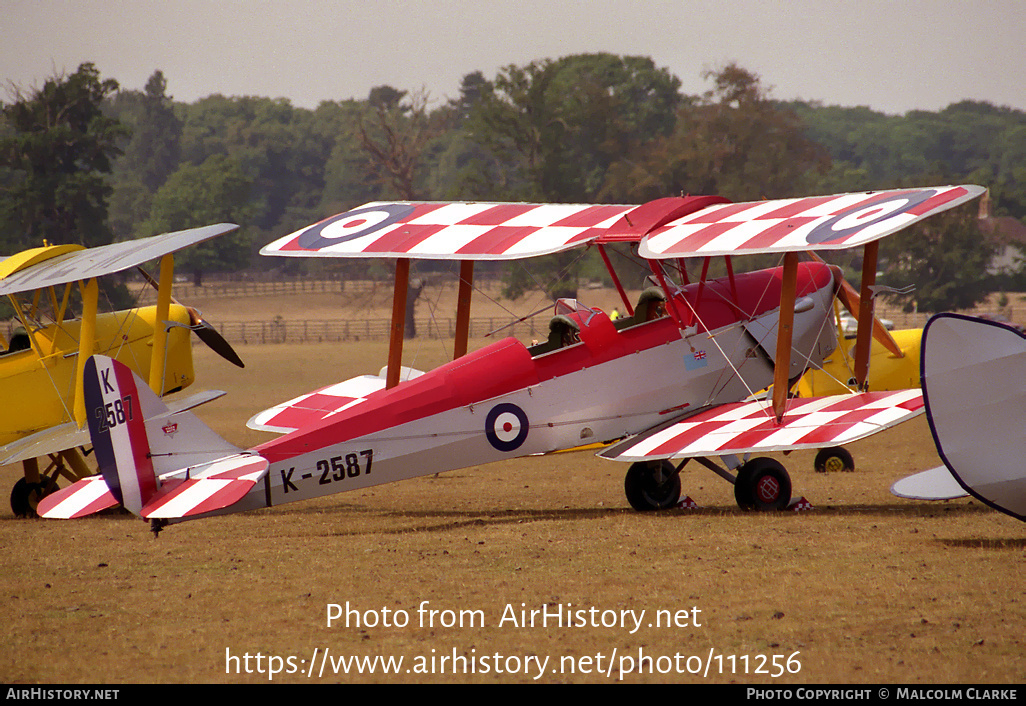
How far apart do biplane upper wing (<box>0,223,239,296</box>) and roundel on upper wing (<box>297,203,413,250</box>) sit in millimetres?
883

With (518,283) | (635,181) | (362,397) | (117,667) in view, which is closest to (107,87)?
(518,283)

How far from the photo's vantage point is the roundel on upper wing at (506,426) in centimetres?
1054

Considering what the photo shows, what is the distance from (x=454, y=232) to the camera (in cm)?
1259

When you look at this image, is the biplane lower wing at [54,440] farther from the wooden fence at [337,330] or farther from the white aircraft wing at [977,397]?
the wooden fence at [337,330]

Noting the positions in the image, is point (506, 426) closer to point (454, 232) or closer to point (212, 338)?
point (454, 232)

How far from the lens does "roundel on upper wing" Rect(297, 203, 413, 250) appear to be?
502 inches

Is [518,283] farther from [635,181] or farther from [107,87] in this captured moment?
[107,87]

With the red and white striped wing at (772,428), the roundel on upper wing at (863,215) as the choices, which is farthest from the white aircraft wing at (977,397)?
the roundel on upper wing at (863,215)

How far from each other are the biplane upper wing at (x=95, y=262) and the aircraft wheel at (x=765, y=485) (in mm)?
5635

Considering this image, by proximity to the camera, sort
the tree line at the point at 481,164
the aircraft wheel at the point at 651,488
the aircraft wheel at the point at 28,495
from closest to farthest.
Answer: the aircraft wheel at the point at 651,488, the aircraft wheel at the point at 28,495, the tree line at the point at 481,164

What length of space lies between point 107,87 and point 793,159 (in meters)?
35.9

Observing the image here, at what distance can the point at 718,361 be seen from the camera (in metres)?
11.5

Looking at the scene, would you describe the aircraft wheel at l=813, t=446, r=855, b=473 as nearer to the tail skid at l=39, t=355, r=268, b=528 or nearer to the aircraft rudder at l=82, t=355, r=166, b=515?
the tail skid at l=39, t=355, r=268, b=528

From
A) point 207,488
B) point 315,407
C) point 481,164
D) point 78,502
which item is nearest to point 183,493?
point 207,488
